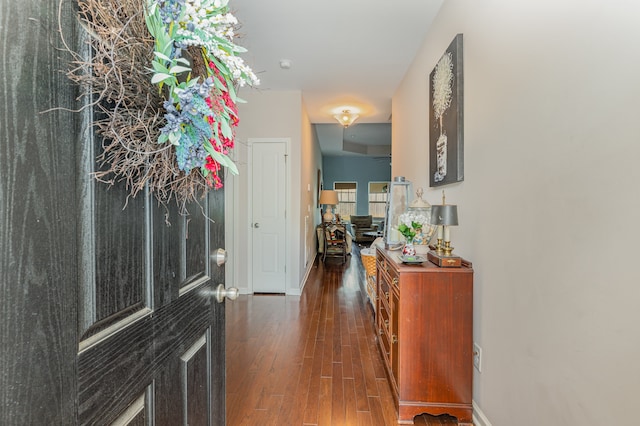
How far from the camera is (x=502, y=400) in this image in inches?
57.7

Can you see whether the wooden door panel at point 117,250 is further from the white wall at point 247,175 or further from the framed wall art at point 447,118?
the white wall at point 247,175

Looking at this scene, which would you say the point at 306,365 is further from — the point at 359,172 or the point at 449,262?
the point at 359,172

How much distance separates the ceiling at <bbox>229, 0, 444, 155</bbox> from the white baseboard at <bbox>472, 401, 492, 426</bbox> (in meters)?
2.35

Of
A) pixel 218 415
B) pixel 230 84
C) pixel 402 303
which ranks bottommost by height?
pixel 218 415

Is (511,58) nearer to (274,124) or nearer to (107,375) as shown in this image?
(107,375)

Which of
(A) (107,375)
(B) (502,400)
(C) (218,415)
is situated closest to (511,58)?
(B) (502,400)

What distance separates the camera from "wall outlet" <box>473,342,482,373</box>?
1672 mm

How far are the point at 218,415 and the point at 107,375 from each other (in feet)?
2.31

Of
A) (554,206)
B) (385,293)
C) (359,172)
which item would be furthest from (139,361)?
(359,172)

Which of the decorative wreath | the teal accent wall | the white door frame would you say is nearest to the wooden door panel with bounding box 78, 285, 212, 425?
the decorative wreath

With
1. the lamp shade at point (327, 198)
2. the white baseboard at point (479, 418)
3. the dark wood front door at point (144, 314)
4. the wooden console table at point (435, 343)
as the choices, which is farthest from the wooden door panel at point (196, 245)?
the lamp shade at point (327, 198)

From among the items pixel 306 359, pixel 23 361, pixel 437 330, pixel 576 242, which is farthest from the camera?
pixel 306 359

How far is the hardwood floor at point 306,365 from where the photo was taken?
1.79 m

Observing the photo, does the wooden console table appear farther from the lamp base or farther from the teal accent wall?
the teal accent wall
